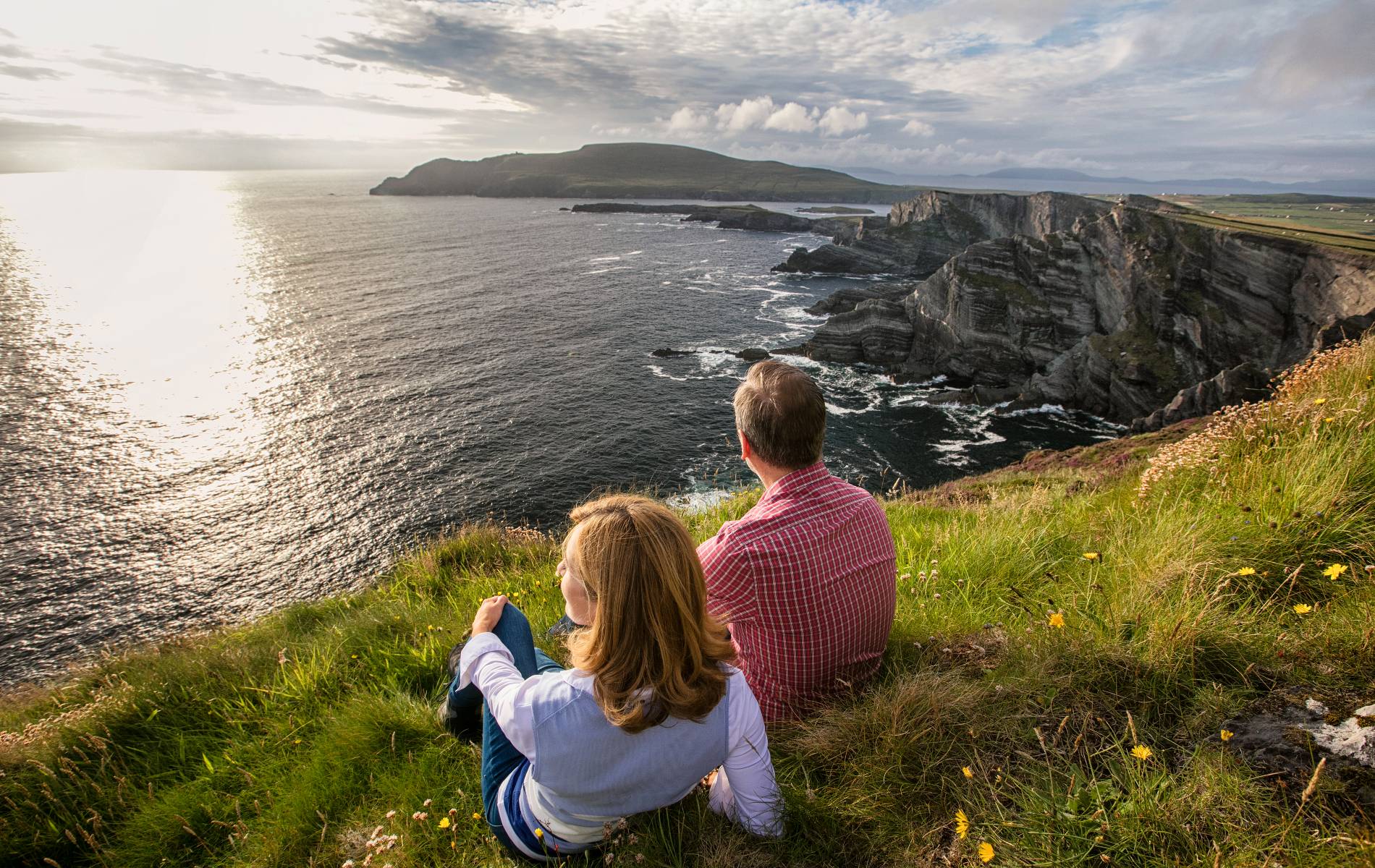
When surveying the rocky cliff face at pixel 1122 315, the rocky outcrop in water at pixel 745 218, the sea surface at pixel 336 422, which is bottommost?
the sea surface at pixel 336 422

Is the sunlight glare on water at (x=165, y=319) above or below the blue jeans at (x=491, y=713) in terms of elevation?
below

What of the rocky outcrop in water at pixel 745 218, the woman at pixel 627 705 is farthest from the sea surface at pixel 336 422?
the rocky outcrop in water at pixel 745 218

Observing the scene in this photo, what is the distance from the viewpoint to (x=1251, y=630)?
3.22 m

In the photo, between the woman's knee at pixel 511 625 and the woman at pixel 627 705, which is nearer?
the woman at pixel 627 705

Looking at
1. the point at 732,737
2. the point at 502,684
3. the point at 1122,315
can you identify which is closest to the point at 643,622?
the point at 732,737

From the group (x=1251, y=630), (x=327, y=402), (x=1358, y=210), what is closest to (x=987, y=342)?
(x=327, y=402)

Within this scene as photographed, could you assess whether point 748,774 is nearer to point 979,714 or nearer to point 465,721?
point 979,714

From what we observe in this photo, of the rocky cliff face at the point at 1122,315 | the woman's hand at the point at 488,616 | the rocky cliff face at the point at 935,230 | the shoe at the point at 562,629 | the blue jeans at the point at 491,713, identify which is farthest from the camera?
the rocky cliff face at the point at 935,230

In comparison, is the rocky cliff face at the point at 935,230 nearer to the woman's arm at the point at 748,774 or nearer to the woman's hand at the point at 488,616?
the woman's hand at the point at 488,616

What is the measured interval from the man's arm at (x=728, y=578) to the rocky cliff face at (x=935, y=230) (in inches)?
3521

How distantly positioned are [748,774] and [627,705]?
29.7 inches

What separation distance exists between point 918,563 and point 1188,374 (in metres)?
46.9

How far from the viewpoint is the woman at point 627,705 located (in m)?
2.38

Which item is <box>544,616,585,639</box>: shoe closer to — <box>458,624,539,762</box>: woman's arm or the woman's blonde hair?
<box>458,624,539,762</box>: woman's arm
